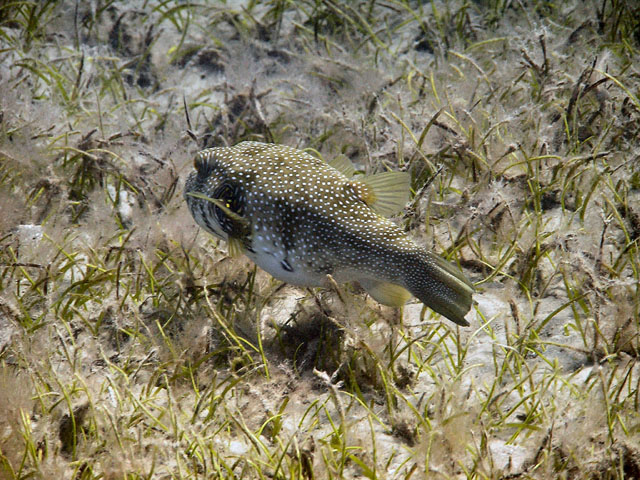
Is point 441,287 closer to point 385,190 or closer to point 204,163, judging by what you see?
point 385,190

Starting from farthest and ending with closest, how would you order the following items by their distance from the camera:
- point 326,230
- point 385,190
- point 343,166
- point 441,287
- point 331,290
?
point 331,290 < point 343,166 < point 385,190 < point 326,230 < point 441,287

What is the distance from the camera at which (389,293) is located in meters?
3.05

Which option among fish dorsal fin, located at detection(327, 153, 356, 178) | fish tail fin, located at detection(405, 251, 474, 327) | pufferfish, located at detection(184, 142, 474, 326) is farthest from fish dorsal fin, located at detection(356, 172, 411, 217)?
fish tail fin, located at detection(405, 251, 474, 327)

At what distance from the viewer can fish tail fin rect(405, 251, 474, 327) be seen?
280 centimetres

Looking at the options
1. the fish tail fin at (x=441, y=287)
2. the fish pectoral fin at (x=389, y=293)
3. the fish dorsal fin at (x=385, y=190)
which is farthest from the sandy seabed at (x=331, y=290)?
the fish dorsal fin at (x=385, y=190)

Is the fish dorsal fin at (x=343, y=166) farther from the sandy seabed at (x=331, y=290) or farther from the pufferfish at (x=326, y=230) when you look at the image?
the sandy seabed at (x=331, y=290)

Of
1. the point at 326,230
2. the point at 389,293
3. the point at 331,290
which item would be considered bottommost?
the point at 331,290

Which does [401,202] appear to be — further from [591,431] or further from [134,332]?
[134,332]

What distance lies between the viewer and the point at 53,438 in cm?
275

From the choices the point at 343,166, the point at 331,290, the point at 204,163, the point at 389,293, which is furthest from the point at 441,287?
the point at 204,163

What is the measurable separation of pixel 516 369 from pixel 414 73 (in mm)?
4327

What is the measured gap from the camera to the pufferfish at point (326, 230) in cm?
289

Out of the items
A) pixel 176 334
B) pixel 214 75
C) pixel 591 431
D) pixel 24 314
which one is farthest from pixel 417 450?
pixel 214 75

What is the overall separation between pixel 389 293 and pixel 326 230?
0.55 m
